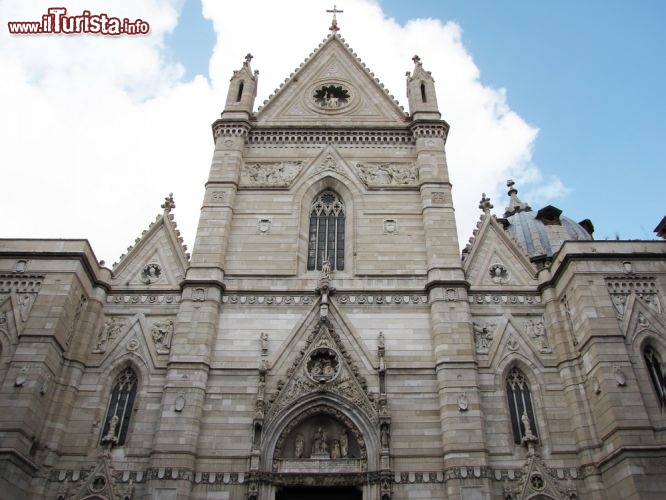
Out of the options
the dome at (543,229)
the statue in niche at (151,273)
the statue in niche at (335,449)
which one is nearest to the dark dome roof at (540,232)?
the dome at (543,229)

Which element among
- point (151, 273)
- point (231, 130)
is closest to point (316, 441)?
point (151, 273)

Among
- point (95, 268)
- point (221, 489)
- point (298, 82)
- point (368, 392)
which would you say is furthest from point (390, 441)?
point (298, 82)

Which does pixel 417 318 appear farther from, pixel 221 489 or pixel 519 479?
pixel 221 489

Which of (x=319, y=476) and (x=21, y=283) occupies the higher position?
(x=21, y=283)

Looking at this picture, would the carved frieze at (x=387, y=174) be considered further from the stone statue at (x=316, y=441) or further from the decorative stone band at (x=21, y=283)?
the decorative stone band at (x=21, y=283)

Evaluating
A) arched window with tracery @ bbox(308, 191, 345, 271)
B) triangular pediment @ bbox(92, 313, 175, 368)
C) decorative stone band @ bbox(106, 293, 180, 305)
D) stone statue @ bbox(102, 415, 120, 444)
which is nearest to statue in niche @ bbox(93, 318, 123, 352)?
triangular pediment @ bbox(92, 313, 175, 368)

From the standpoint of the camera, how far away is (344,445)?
600 inches

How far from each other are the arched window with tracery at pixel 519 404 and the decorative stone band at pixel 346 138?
9.64 meters

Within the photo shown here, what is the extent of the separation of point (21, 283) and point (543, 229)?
30086 mm

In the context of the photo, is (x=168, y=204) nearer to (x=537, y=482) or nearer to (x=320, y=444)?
(x=320, y=444)

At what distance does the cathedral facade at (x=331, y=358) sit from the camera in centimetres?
1427

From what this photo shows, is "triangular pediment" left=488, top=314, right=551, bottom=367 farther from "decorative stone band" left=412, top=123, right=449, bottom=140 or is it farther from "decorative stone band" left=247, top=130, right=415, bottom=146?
"decorative stone band" left=247, top=130, right=415, bottom=146

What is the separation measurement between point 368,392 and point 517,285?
241 inches

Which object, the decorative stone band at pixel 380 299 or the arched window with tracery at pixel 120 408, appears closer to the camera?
the arched window with tracery at pixel 120 408
